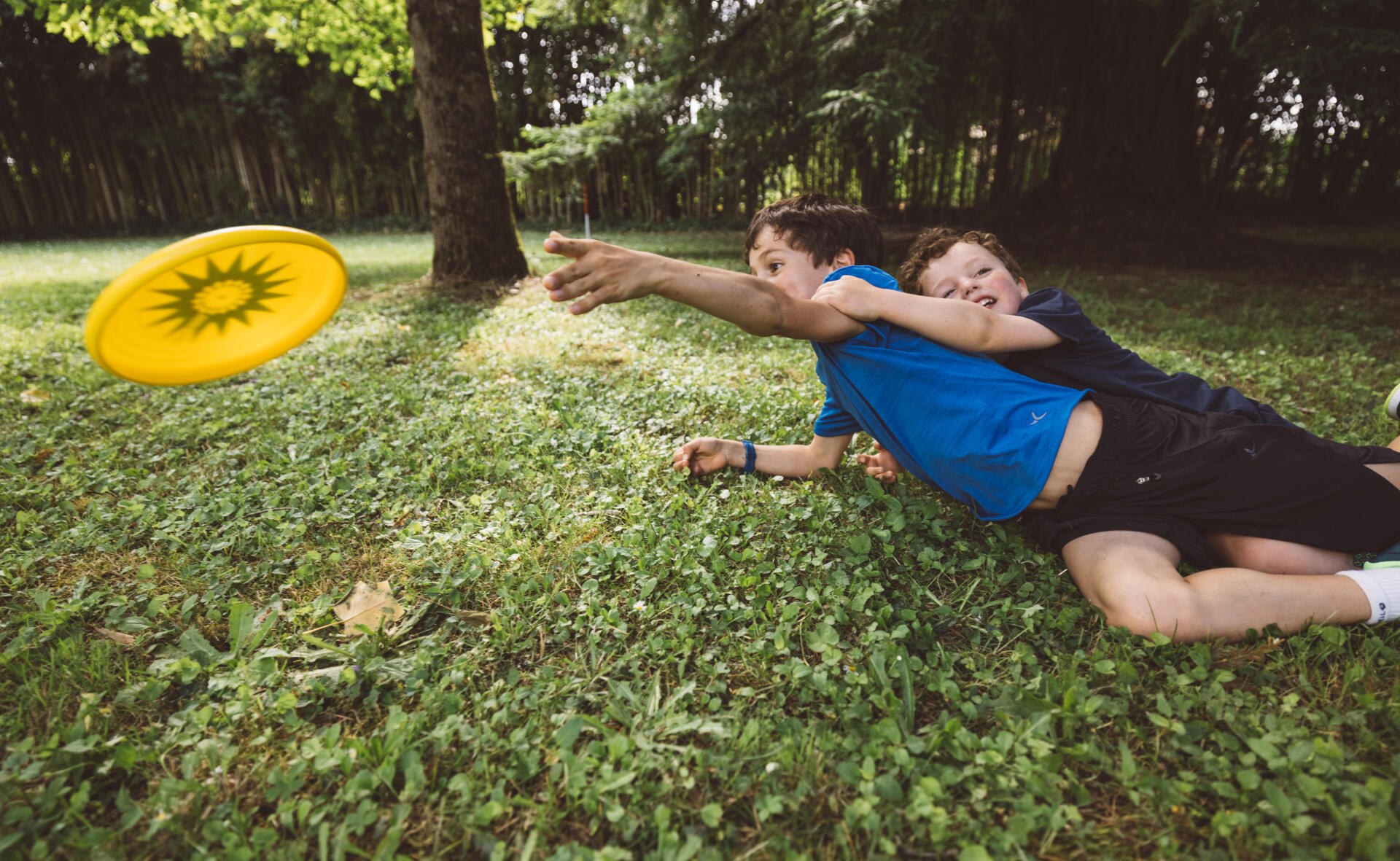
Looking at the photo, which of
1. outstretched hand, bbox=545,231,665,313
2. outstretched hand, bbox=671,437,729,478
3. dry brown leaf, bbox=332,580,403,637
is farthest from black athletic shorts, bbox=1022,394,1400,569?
dry brown leaf, bbox=332,580,403,637

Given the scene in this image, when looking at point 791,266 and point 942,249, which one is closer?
point 791,266

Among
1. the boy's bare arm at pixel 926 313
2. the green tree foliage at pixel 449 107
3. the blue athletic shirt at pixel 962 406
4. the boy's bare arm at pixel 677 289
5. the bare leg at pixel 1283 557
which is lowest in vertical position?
the bare leg at pixel 1283 557

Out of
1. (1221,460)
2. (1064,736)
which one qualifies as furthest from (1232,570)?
(1064,736)

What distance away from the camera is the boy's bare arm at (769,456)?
261 cm

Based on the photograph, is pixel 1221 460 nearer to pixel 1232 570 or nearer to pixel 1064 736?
pixel 1232 570

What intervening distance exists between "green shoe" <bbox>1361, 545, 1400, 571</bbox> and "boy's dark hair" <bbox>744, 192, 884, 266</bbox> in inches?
67.3

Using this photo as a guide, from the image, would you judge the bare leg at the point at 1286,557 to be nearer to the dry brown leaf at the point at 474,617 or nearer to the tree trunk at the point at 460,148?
the dry brown leaf at the point at 474,617

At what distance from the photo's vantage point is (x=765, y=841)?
1.21 metres

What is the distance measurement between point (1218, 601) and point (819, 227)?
1.58 metres

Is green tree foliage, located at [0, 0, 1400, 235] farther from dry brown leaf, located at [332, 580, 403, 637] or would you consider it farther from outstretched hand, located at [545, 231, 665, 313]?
dry brown leaf, located at [332, 580, 403, 637]

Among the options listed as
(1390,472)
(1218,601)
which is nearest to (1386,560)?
(1390,472)

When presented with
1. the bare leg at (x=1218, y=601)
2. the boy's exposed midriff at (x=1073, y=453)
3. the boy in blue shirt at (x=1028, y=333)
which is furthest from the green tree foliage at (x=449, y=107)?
the bare leg at (x=1218, y=601)

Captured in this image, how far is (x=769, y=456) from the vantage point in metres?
2.67

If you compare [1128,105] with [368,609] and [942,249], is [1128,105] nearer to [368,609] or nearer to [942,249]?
[942,249]
